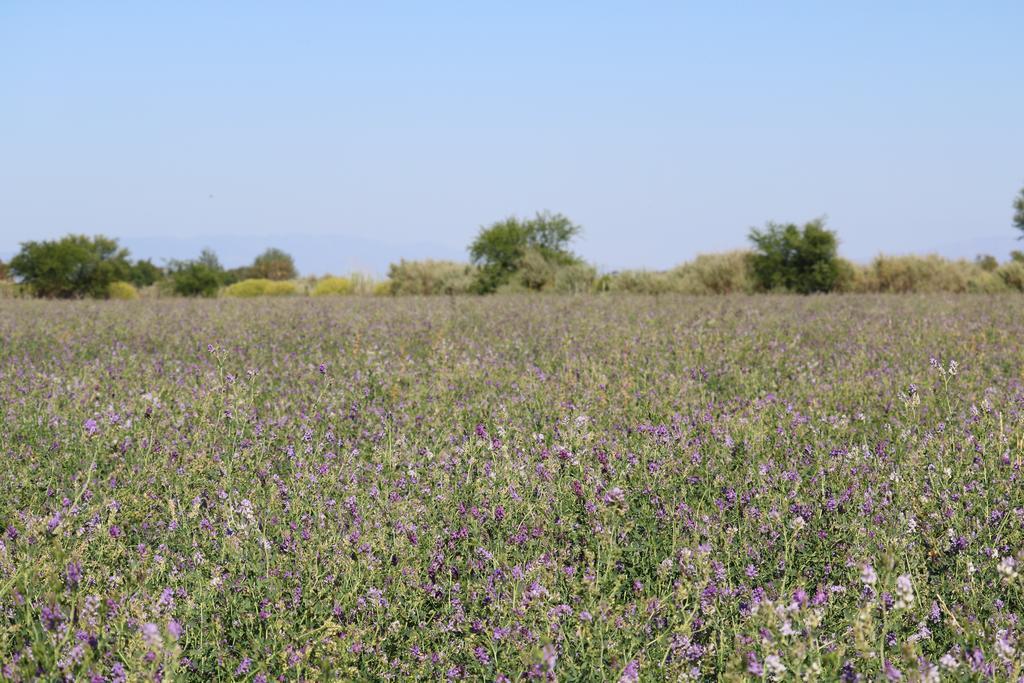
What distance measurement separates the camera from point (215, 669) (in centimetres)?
231

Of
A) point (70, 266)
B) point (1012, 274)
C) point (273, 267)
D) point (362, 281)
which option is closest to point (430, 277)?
point (362, 281)

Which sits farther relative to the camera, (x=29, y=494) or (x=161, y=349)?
(x=161, y=349)

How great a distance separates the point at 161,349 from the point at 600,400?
4.79 meters

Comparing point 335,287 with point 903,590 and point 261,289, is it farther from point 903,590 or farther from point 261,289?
point 903,590

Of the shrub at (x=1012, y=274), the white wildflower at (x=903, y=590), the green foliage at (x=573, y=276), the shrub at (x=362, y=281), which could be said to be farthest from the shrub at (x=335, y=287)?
the white wildflower at (x=903, y=590)

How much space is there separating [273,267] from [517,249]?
37327mm

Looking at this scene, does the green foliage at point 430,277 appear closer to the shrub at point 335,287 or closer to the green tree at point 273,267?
the shrub at point 335,287

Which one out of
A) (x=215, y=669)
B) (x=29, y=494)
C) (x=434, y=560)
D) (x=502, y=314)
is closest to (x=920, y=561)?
(x=434, y=560)

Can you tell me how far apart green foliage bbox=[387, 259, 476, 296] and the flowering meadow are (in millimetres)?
17312

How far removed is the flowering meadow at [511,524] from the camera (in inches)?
86.0

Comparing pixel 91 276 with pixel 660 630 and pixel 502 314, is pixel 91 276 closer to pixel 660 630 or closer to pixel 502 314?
pixel 502 314

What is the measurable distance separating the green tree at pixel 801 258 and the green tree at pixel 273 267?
34.8m

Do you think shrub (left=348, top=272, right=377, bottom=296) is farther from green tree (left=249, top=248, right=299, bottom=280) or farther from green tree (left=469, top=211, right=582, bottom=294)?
green tree (left=249, top=248, right=299, bottom=280)

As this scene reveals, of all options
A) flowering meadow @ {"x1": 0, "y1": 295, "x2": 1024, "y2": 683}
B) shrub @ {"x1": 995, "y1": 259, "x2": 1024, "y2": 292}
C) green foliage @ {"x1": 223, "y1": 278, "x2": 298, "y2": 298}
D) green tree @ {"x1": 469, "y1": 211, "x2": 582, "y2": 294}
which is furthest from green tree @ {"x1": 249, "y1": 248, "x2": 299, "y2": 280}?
flowering meadow @ {"x1": 0, "y1": 295, "x2": 1024, "y2": 683}
